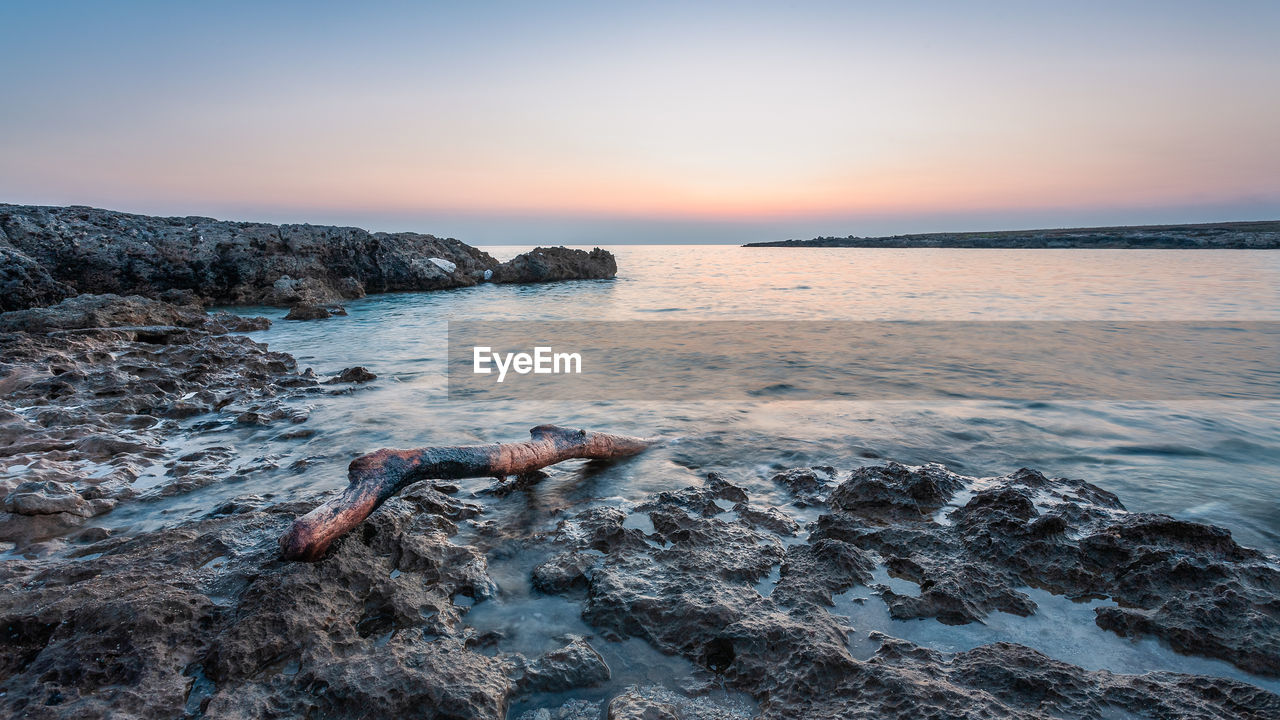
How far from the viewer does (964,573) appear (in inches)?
98.9

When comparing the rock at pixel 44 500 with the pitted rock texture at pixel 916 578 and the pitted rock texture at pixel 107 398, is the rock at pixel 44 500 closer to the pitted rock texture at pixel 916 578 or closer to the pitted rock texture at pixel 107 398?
the pitted rock texture at pixel 107 398

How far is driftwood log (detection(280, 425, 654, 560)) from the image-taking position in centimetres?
252

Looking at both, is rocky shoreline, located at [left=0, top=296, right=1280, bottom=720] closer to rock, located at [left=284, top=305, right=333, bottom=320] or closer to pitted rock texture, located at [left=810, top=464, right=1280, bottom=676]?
pitted rock texture, located at [left=810, top=464, right=1280, bottom=676]

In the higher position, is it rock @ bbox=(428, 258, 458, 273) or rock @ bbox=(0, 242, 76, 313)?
rock @ bbox=(428, 258, 458, 273)

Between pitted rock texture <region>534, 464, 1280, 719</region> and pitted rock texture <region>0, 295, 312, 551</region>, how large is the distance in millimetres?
2754

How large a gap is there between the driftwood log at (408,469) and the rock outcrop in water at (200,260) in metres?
13.0

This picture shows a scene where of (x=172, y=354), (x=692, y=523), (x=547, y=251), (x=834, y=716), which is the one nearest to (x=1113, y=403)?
(x=692, y=523)

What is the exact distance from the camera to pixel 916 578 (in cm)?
255

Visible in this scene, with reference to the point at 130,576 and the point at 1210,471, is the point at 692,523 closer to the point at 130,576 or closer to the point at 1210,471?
the point at 130,576

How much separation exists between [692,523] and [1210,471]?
3.91 meters

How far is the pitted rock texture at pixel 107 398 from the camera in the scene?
328 centimetres

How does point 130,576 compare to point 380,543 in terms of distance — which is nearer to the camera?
point 130,576

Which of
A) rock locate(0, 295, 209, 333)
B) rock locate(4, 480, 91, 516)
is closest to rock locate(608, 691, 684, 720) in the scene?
rock locate(4, 480, 91, 516)

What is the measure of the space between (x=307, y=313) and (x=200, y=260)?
181 inches
